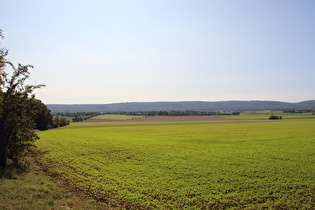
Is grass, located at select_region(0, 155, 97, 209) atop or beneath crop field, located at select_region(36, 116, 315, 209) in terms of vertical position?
atop

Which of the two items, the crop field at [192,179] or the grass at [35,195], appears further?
the crop field at [192,179]

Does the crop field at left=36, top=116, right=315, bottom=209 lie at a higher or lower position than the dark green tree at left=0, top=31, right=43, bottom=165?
lower

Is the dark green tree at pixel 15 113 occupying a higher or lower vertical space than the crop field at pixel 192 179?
higher

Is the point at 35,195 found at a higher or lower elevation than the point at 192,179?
higher

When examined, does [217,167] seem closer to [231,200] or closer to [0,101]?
[231,200]

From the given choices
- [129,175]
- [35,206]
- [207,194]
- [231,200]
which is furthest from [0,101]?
[231,200]

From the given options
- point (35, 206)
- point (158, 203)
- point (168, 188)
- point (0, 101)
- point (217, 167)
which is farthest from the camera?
point (217, 167)

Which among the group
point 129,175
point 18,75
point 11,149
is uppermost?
point 18,75

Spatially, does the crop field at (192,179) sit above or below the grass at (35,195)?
below

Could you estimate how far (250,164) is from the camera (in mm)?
23844

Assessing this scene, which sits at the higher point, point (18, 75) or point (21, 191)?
point (18, 75)

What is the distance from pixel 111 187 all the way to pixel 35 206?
5.42 m

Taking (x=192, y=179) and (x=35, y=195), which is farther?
(x=192, y=179)

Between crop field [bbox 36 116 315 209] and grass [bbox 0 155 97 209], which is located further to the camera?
crop field [bbox 36 116 315 209]
